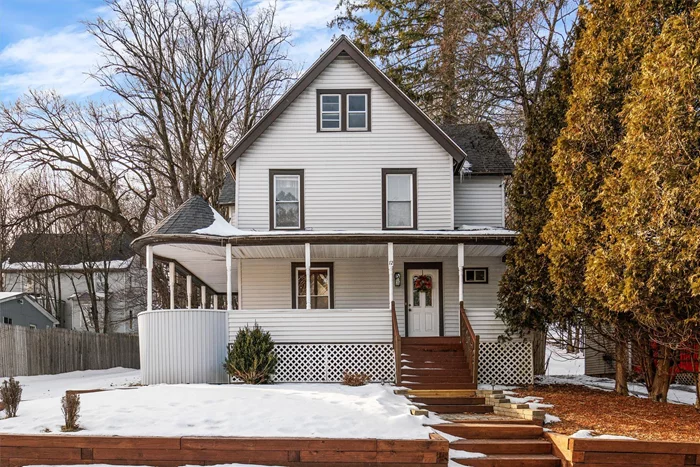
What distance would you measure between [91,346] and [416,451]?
20128 millimetres

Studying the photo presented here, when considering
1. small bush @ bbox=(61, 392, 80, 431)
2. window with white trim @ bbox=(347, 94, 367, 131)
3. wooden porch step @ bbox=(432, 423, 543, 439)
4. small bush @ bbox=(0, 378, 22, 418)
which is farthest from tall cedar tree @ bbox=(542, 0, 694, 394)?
small bush @ bbox=(0, 378, 22, 418)

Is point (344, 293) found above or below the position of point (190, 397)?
above

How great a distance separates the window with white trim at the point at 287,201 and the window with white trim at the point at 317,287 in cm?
133

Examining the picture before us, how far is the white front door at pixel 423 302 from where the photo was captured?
18422 millimetres

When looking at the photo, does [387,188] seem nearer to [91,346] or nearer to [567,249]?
[567,249]

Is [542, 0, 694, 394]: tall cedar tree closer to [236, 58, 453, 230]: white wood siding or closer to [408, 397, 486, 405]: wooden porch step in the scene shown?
[408, 397, 486, 405]: wooden porch step

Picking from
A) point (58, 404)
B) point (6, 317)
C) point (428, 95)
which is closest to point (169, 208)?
point (6, 317)

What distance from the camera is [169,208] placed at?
3472 centimetres

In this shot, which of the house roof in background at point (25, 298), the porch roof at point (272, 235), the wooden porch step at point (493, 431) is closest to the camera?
the wooden porch step at point (493, 431)

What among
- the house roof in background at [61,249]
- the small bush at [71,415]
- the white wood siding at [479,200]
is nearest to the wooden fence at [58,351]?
the house roof in background at [61,249]

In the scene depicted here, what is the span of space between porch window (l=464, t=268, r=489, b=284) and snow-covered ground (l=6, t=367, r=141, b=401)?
891 cm

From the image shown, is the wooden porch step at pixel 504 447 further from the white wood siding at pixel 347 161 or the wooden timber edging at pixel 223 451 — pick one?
the white wood siding at pixel 347 161

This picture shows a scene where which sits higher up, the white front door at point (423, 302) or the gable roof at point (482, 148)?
the gable roof at point (482, 148)

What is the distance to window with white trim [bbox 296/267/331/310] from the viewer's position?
1869 cm
